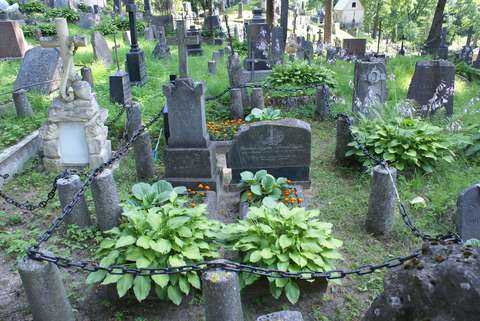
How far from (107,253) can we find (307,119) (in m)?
6.25

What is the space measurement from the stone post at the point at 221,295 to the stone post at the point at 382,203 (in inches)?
98.8

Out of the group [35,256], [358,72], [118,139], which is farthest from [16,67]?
[35,256]

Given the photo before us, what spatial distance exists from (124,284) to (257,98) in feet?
20.8

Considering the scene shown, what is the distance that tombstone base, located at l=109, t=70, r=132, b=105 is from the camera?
→ 9.30 metres

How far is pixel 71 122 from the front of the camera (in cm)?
649

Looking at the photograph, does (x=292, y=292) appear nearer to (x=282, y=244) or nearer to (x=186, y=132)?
(x=282, y=244)

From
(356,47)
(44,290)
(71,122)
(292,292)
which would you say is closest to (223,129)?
(71,122)

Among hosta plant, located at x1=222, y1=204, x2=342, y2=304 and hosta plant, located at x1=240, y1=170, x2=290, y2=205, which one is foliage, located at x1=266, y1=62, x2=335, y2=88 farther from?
hosta plant, located at x1=222, y1=204, x2=342, y2=304

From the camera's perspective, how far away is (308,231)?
412cm

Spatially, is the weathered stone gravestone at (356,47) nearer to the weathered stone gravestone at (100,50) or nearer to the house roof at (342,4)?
the weathered stone gravestone at (100,50)

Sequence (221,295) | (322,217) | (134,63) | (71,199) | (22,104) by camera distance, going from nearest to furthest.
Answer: (221,295)
(71,199)
(322,217)
(22,104)
(134,63)

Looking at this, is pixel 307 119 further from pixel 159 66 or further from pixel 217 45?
pixel 217 45

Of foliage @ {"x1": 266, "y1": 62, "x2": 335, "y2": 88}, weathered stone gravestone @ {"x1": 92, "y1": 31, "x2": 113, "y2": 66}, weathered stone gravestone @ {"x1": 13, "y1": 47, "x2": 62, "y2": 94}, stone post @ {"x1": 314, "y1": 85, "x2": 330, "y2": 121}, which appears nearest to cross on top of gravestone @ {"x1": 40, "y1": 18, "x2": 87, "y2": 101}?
weathered stone gravestone @ {"x1": 13, "y1": 47, "x2": 62, "y2": 94}

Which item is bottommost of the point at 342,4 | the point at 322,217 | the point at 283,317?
the point at 322,217
